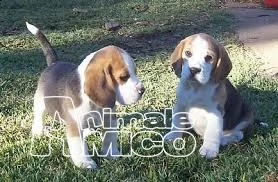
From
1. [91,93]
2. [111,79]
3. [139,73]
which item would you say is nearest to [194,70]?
[111,79]

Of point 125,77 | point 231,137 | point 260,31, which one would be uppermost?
point 125,77

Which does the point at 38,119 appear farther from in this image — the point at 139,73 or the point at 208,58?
the point at 139,73

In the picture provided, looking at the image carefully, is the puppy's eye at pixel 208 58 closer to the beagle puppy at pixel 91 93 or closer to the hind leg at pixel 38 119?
the beagle puppy at pixel 91 93

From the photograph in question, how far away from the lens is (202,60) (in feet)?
14.8

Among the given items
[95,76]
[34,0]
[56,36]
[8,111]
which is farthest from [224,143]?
[34,0]

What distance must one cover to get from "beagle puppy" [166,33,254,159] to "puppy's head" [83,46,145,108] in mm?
635

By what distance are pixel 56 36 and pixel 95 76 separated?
5.37 m

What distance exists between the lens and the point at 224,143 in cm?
494

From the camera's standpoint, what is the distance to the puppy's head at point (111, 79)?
4066 mm

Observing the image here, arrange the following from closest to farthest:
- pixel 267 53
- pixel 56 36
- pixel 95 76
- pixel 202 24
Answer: pixel 95 76 < pixel 267 53 < pixel 56 36 < pixel 202 24

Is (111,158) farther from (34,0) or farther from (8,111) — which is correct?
(34,0)

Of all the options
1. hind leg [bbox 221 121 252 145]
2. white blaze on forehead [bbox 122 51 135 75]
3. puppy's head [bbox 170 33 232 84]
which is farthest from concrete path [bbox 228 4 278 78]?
white blaze on forehead [bbox 122 51 135 75]

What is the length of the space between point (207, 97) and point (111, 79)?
99cm

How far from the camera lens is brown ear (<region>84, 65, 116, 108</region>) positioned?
408 cm
